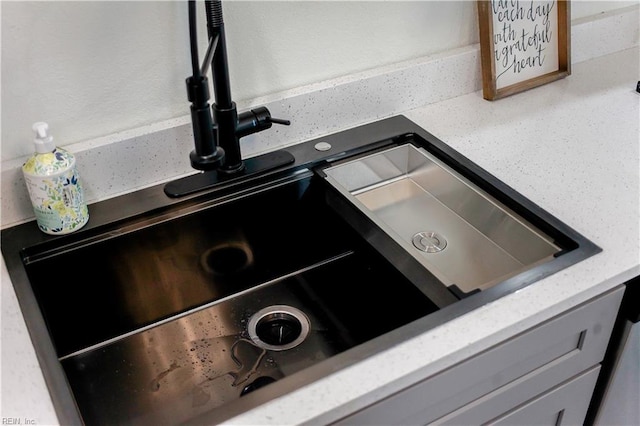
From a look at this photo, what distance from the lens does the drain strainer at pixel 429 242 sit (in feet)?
3.92

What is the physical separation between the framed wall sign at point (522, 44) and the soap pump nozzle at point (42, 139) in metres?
0.92

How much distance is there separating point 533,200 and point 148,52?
73cm

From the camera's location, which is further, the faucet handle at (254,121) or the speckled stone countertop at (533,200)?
the faucet handle at (254,121)

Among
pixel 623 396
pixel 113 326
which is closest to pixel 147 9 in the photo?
pixel 113 326

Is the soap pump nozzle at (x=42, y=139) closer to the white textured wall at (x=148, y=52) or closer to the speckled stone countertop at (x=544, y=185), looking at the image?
the white textured wall at (x=148, y=52)

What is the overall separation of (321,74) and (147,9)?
1.25 ft

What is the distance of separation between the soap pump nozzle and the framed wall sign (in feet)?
3.03

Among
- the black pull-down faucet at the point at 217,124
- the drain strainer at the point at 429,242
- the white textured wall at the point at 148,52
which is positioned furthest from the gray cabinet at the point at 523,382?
the white textured wall at the point at 148,52

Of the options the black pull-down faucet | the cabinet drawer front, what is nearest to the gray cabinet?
the cabinet drawer front

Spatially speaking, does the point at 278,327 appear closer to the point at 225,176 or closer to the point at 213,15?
the point at 225,176

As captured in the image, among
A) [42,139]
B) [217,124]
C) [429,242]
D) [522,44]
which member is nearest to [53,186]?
[42,139]

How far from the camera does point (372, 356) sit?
0.84 metres

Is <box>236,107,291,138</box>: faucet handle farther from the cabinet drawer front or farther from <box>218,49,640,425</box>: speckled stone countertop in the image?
the cabinet drawer front

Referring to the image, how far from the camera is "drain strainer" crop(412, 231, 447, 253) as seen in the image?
120cm
